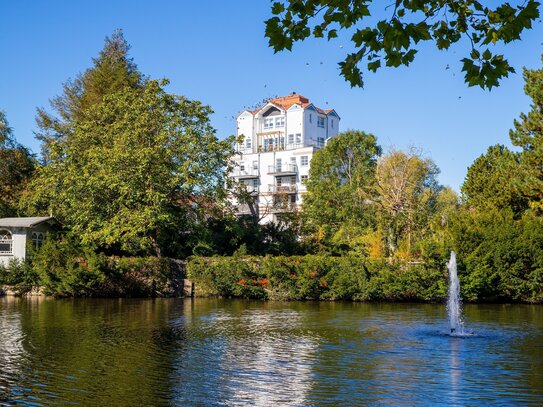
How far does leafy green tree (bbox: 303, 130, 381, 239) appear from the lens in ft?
183

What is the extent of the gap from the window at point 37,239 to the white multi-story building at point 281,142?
4324 centimetres

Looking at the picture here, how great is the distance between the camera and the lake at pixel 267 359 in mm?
12641

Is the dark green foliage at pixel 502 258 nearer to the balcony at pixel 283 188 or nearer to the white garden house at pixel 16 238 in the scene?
the white garden house at pixel 16 238

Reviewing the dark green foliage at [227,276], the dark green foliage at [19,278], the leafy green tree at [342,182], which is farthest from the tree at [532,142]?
the dark green foliage at [19,278]

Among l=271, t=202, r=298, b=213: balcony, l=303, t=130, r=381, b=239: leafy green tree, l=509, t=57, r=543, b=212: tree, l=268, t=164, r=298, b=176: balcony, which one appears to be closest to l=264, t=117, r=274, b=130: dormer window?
l=268, t=164, r=298, b=176: balcony

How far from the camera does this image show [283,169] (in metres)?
87.3

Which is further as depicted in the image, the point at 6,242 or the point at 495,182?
the point at 6,242

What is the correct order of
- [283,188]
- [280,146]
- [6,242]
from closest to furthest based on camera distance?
[6,242]
[283,188]
[280,146]

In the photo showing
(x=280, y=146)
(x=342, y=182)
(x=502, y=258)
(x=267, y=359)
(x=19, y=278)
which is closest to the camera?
(x=267, y=359)

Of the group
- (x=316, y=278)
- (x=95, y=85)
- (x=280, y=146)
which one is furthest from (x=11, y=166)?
(x=280, y=146)

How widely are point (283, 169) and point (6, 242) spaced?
48857 millimetres

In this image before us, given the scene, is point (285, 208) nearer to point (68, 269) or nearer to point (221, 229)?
point (221, 229)

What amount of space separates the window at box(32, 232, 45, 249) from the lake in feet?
47.2

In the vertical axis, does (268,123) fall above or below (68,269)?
above
